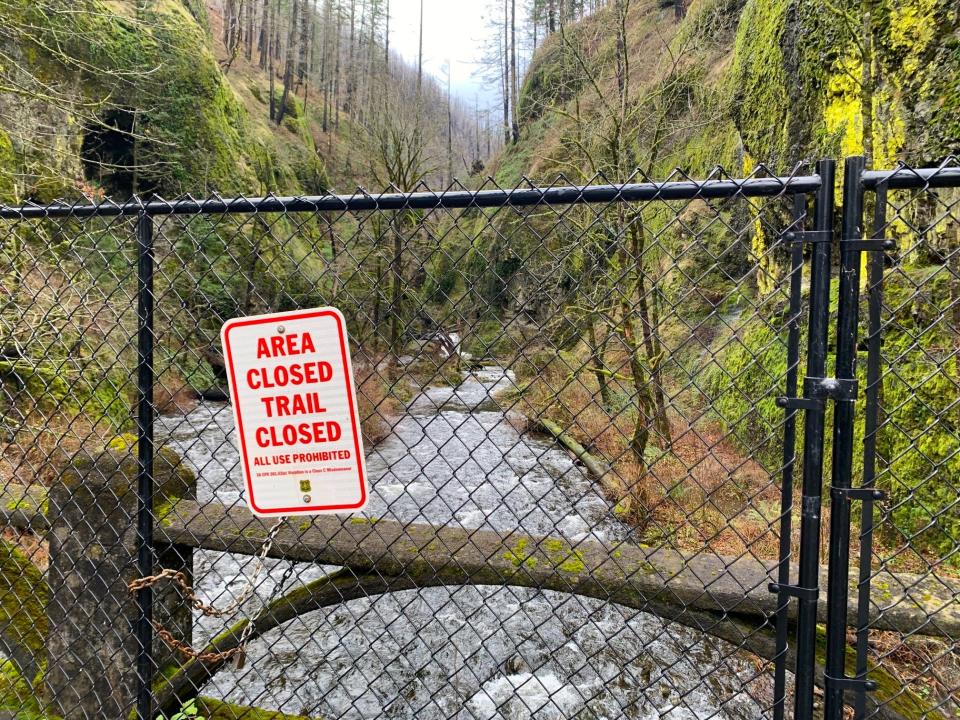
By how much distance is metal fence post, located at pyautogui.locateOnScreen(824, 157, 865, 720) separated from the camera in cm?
139

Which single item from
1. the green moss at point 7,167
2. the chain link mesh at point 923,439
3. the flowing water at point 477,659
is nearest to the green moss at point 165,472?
the flowing water at point 477,659

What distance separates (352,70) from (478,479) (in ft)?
135

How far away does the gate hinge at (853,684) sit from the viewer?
1423mm

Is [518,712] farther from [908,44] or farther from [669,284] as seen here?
[669,284]

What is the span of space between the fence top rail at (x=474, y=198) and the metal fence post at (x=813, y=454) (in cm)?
8

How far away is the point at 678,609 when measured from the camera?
176 centimetres

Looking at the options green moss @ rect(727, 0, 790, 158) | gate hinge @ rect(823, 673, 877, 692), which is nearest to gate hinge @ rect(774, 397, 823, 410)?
gate hinge @ rect(823, 673, 877, 692)

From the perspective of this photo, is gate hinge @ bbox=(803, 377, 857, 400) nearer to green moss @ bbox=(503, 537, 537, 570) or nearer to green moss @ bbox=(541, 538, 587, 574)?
green moss @ bbox=(541, 538, 587, 574)

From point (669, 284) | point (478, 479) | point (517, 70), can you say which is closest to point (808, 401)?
point (478, 479)

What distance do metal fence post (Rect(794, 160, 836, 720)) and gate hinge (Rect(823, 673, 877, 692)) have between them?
5 centimetres

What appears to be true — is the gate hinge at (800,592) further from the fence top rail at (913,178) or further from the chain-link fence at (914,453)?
Answer: the fence top rail at (913,178)

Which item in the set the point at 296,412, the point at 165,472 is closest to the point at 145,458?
the point at 165,472

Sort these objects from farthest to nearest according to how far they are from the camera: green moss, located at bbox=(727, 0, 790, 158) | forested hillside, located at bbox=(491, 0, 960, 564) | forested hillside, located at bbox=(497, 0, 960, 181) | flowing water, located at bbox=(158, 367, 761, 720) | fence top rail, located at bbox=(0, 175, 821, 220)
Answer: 1. green moss, located at bbox=(727, 0, 790, 158)
2. forested hillside, located at bbox=(497, 0, 960, 181)
3. flowing water, located at bbox=(158, 367, 761, 720)
4. forested hillside, located at bbox=(491, 0, 960, 564)
5. fence top rail, located at bbox=(0, 175, 821, 220)

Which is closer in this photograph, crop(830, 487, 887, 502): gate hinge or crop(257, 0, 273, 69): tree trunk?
crop(830, 487, 887, 502): gate hinge
